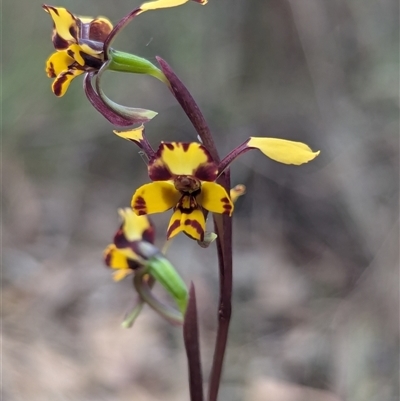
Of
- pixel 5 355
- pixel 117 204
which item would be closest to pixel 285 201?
pixel 117 204

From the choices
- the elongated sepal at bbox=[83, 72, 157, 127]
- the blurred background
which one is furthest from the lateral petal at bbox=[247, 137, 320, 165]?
the blurred background

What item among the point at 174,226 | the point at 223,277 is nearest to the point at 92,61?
the point at 174,226

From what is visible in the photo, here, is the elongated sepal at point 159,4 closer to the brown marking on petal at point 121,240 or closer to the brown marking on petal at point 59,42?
the brown marking on petal at point 59,42

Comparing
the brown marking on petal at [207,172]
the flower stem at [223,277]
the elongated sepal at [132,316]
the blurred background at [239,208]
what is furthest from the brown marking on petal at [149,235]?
the blurred background at [239,208]

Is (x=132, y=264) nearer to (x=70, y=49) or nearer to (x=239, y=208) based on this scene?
(x=70, y=49)

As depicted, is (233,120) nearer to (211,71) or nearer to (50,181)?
(211,71)

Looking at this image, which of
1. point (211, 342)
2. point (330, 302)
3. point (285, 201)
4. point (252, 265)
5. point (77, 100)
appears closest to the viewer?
point (211, 342)
